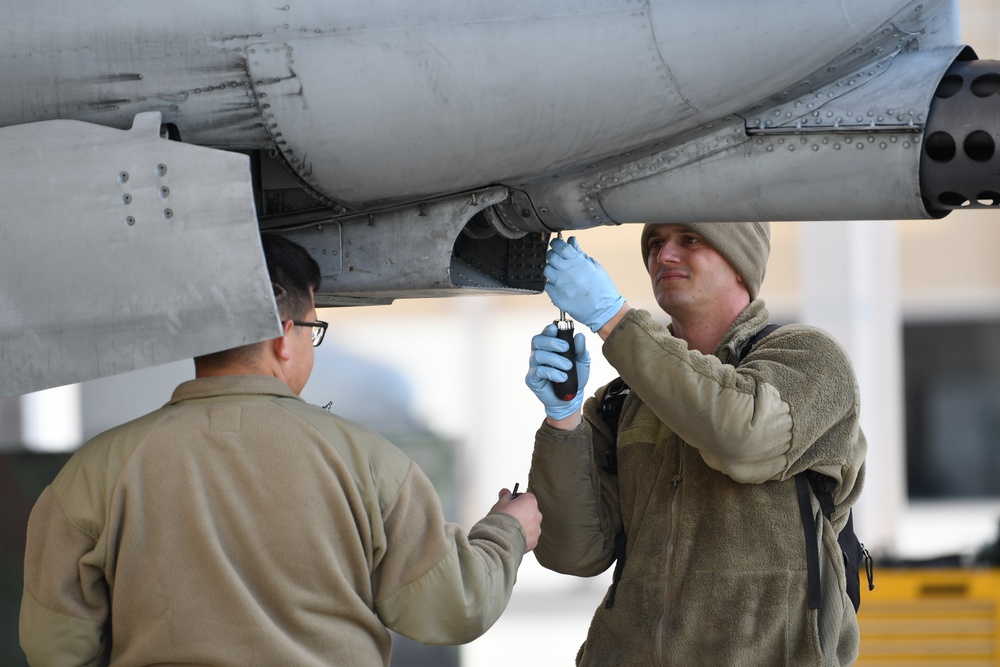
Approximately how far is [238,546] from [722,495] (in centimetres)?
104

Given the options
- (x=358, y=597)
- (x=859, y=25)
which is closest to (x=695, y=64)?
(x=859, y=25)

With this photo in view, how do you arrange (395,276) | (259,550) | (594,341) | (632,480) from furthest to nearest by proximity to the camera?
1. (594,341)
2. (632,480)
3. (395,276)
4. (259,550)

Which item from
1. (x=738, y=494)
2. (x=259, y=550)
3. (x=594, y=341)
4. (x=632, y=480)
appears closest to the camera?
(x=259, y=550)

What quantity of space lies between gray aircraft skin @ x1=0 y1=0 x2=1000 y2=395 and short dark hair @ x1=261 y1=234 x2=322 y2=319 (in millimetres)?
101

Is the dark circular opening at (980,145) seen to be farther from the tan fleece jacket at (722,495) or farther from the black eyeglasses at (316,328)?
the black eyeglasses at (316,328)

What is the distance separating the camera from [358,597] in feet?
6.09

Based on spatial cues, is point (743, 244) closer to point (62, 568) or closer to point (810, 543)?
point (810, 543)

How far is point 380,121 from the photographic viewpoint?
201 centimetres

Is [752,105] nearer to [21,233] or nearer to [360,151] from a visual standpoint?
[360,151]

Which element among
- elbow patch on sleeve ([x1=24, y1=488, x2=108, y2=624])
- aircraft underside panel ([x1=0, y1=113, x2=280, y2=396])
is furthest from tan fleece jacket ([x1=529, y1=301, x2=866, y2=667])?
elbow patch on sleeve ([x1=24, y1=488, x2=108, y2=624])

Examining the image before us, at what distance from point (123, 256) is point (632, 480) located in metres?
1.23

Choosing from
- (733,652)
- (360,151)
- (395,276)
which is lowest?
(733,652)

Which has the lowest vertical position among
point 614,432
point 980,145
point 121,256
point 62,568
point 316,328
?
point 62,568

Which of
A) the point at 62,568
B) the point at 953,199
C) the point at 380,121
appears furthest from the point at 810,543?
the point at 62,568
